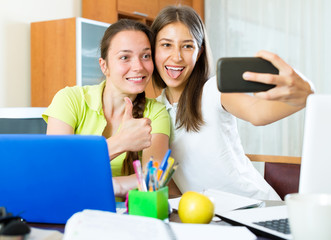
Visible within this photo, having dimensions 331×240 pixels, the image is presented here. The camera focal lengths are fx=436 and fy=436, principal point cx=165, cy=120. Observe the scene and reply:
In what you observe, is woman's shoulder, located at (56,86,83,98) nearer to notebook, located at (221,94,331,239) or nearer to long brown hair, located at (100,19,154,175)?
long brown hair, located at (100,19,154,175)

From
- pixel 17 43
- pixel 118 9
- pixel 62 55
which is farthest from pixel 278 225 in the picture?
pixel 118 9

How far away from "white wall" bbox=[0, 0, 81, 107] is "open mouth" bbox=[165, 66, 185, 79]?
1.73 metres

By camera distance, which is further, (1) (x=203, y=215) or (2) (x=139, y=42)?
(2) (x=139, y=42)

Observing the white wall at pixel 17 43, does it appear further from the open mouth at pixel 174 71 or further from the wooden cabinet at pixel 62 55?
the open mouth at pixel 174 71

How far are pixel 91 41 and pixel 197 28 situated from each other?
5.35ft

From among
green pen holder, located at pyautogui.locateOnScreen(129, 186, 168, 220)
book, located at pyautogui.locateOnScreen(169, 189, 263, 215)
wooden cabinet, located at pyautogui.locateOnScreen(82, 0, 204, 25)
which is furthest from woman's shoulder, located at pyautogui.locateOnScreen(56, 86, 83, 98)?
wooden cabinet, located at pyautogui.locateOnScreen(82, 0, 204, 25)

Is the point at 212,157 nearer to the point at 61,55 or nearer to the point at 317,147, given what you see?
the point at 317,147

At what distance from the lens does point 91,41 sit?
3191 millimetres

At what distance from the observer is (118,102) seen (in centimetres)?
166

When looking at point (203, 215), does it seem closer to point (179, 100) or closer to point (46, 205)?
point (46, 205)

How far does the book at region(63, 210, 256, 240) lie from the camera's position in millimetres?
697

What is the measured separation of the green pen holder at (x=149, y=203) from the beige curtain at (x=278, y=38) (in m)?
3.40

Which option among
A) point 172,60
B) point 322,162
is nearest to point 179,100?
point 172,60

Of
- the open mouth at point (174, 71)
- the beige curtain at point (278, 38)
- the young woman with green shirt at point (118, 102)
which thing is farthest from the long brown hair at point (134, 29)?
the beige curtain at point (278, 38)
